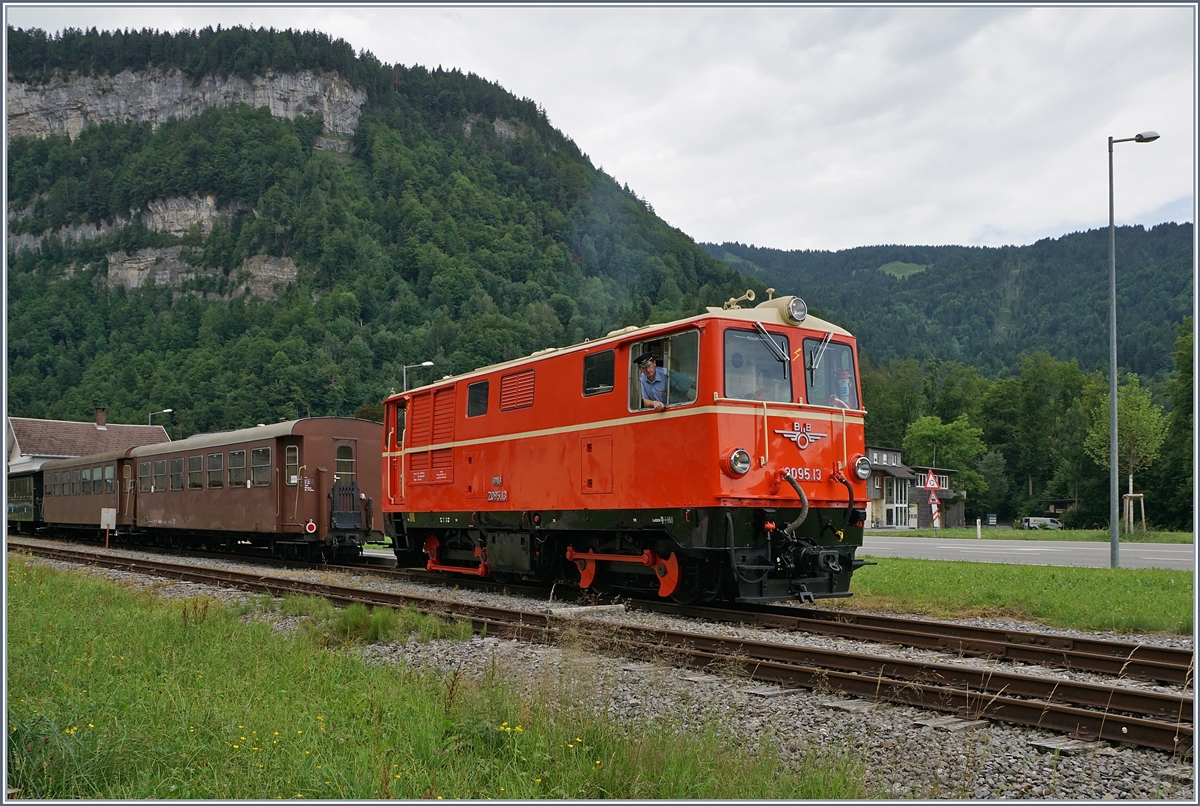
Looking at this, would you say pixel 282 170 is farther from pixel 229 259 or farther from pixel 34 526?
pixel 34 526

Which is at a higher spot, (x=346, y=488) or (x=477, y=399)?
(x=477, y=399)

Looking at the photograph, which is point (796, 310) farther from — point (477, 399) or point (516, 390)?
point (477, 399)

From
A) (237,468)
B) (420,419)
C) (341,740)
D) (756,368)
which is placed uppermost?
(756,368)

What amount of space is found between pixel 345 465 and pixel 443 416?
6396 millimetres

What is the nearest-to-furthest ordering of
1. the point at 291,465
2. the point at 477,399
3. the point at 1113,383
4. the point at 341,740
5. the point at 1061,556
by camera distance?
the point at 341,740 < the point at 477,399 < the point at 1113,383 < the point at 291,465 < the point at 1061,556

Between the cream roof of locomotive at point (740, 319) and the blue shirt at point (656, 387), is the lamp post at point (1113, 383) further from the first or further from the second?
the blue shirt at point (656, 387)

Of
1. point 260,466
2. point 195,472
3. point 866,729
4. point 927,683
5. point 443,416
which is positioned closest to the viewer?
point 866,729

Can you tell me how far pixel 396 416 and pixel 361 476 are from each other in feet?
14.7

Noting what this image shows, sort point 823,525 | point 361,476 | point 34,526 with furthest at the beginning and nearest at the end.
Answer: point 34,526, point 361,476, point 823,525

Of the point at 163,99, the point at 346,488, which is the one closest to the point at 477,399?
the point at 346,488

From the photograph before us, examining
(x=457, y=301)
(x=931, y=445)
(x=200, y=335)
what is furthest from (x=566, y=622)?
(x=200, y=335)

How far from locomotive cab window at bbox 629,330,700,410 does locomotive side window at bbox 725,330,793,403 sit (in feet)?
1.41

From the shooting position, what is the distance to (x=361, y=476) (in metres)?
22.0

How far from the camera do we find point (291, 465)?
21.1 meters
